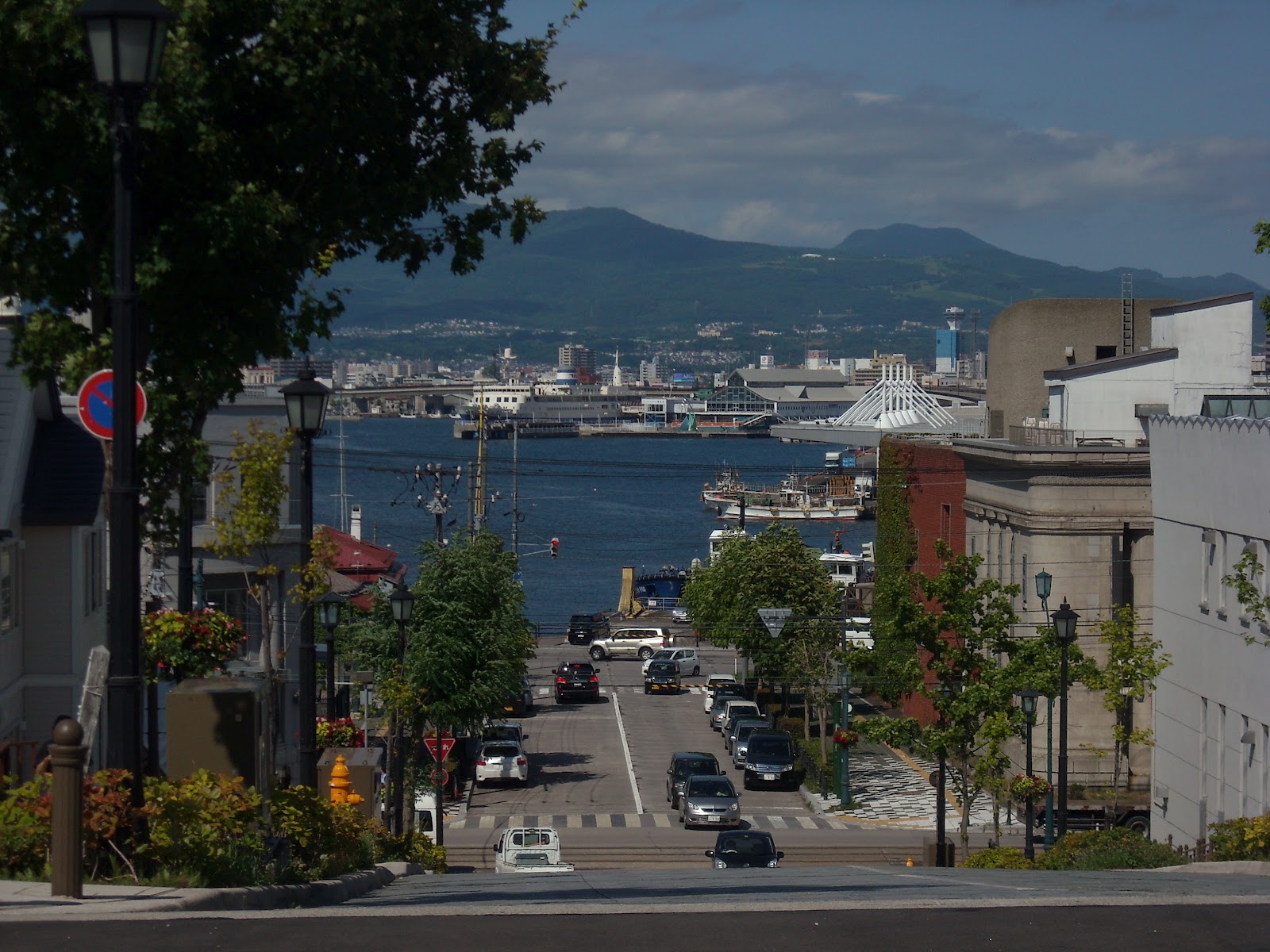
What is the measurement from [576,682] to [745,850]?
33.6 metres

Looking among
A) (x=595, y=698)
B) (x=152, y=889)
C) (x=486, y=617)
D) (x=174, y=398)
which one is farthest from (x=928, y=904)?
(x=595, y=698)

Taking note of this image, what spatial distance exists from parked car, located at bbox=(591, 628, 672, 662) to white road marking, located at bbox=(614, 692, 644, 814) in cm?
1019

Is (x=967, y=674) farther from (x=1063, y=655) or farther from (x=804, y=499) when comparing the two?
(x=804, y=499)

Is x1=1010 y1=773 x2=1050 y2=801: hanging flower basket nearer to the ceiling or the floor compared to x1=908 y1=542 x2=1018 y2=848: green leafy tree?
nearer to the floor

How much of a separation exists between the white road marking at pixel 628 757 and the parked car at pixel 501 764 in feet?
10.3

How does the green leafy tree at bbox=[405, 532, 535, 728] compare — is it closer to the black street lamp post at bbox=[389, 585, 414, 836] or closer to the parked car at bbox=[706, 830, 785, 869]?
the black street lamp post at bbox=[389, 585, 414, 836]

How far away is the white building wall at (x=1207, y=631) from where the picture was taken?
2392 centimetres

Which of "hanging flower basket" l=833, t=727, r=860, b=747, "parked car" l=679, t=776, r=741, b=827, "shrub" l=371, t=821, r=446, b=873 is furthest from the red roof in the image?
"shrub" l=371, t=821, r=446, b=873

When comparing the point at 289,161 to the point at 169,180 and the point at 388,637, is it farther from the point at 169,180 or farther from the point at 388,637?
the point at 388,637

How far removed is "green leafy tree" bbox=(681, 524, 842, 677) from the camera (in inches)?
2133

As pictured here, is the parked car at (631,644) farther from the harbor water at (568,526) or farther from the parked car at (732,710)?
the parked car at (732,710)

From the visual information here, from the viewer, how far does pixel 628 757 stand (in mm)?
48344

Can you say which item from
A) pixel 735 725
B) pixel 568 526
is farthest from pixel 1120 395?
pixel 568 526

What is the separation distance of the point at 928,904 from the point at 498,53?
8425mm
